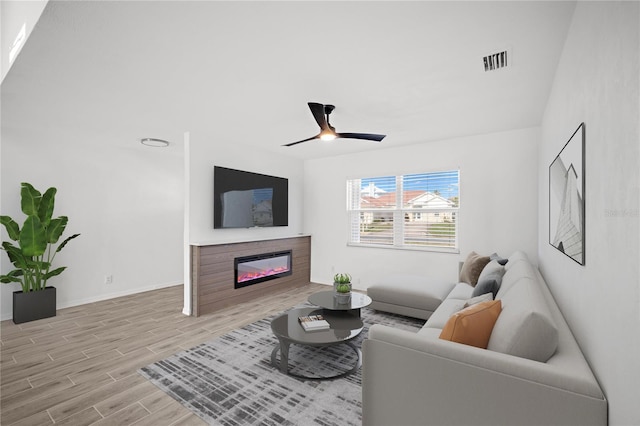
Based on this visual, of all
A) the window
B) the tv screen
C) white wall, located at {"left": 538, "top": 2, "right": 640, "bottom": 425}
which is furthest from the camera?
the window

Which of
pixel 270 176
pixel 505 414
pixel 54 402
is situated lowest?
pixel 54 402

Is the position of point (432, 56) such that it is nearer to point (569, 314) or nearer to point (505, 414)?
point (569, 314)

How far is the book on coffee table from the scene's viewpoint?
259 centimetres

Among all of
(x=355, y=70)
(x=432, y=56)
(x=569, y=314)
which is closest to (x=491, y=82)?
(x=432, y=56)

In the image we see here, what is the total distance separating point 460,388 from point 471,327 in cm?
35

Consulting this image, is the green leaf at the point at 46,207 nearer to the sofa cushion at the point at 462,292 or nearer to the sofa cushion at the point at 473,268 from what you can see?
the sofa cushion at the point at 462,292

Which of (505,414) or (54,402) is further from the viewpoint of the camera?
(54,402)

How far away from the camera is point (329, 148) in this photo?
510cm

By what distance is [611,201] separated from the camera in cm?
104

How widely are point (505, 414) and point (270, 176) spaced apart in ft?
15.2

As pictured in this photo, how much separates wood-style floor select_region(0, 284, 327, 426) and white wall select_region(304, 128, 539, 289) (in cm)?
146

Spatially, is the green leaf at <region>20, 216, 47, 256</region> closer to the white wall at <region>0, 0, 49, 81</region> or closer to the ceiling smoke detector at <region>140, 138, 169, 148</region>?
the ceiling smoke detector at <region>140, 138, 169, 148</region>

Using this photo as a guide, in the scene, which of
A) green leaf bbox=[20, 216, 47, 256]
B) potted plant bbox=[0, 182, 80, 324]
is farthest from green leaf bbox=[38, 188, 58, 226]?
green leaf bbox=[20, 216, 47, 256]

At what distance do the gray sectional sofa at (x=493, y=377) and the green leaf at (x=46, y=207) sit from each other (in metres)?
4.49
